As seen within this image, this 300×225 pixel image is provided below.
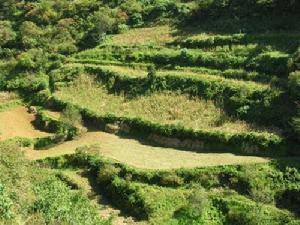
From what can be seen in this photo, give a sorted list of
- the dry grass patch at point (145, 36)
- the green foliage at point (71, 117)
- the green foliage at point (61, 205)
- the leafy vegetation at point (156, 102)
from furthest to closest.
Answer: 1. the dry grass patch at point (145, 36)
2. the green foliage at point (71, 117)
3. the leafy vegetation at point (156, 102)
4. the green foliage at point (61, 205)

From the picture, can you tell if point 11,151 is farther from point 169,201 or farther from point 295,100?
point 295,100

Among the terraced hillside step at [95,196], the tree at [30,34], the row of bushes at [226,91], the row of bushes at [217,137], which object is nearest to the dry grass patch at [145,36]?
the row of bushes at [226,91]

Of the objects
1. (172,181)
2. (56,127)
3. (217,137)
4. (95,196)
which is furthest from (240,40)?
(95,196)

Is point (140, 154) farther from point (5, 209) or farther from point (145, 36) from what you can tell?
point (145, 36)

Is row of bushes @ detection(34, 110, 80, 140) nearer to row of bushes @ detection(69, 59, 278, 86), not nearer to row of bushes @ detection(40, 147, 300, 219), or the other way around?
row of bushes @ detection(40, 147, 300, 219)

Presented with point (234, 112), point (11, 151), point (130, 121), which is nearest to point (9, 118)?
point (130, 121)

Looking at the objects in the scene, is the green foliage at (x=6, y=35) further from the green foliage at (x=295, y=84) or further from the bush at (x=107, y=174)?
the green foliage at (x=295, y=84)

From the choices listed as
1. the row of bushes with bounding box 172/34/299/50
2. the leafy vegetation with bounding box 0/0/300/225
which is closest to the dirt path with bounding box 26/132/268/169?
the leafy vegetation with bounding box 0/0/300/225
